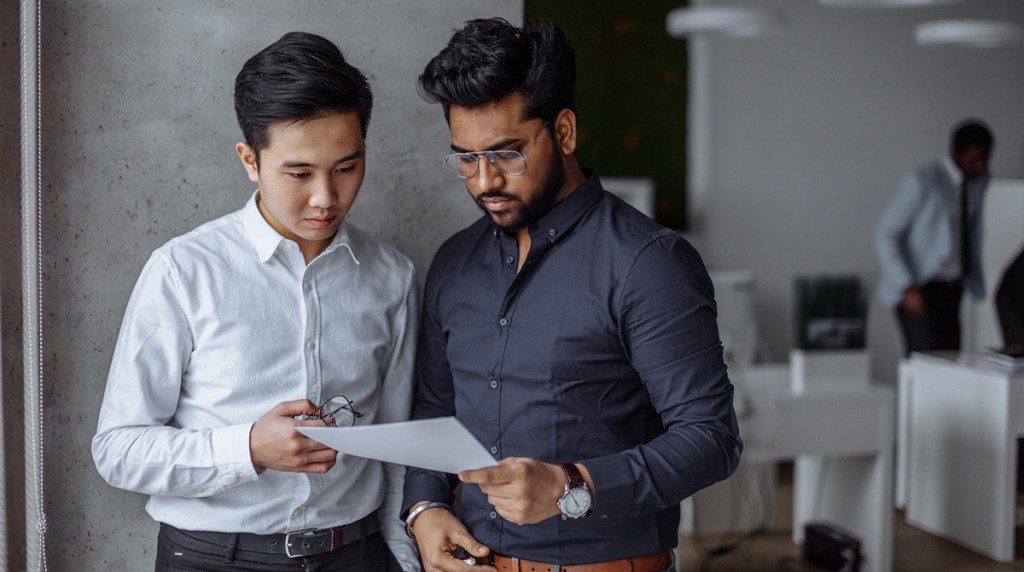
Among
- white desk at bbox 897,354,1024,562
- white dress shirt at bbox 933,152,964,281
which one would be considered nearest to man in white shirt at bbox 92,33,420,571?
white desk at bbox 897,354,1024,562

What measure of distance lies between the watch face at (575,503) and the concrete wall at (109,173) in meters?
0.88

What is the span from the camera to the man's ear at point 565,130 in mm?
1602

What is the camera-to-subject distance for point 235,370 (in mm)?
1564

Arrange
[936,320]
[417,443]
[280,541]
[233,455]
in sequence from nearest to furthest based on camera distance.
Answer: [417,443] → [233,455] → [280,541] → [936,320]

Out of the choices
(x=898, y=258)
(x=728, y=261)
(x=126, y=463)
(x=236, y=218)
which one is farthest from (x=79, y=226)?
(x=728, y=261)

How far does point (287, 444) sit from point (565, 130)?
0.66m

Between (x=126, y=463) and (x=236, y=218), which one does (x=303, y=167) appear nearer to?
(x=236, y=218)

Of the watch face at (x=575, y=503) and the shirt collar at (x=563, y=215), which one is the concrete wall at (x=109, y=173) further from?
the watch face at (x=575, y=503)

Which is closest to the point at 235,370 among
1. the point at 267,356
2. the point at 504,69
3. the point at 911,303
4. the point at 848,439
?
the point at 267,356

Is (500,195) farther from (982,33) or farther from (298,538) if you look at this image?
(982,33)

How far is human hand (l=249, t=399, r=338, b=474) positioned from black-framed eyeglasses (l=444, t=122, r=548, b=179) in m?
0.44

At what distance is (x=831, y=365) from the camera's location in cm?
398

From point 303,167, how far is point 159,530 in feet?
2.43

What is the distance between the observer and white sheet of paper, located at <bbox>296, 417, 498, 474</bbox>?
1245 millimetres
